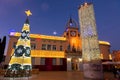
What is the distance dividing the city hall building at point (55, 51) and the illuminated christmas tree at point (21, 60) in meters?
11.3

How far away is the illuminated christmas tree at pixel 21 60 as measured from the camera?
10.5 meters

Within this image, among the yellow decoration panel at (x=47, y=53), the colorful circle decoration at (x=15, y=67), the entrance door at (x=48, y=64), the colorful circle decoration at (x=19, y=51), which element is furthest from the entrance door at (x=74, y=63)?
the colorful circle decoration at (x=15, y=67)

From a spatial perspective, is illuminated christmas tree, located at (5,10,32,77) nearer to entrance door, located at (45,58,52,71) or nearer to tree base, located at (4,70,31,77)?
tree base, located at (4,70,31,77)

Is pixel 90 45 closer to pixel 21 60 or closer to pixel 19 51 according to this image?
pixel 21 60

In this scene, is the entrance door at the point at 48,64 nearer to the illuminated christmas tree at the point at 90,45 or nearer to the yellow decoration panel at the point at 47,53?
the yellow decoration panel at the point at 47,53

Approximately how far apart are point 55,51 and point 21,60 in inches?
538

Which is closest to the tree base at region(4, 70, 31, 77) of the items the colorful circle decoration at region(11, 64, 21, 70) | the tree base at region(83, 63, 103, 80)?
the colorful circle decoration at region(11, 64, 21, 70)

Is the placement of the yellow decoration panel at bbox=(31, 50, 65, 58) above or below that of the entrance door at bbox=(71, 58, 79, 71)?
above

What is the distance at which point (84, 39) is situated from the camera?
11852 mm

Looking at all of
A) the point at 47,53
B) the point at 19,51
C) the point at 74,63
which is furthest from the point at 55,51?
the point at 19,51

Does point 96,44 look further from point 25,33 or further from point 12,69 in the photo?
point 12,69

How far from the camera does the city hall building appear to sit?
74.7ft

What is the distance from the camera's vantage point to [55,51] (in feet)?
79.8

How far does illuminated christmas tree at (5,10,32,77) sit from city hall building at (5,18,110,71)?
11.3 m
